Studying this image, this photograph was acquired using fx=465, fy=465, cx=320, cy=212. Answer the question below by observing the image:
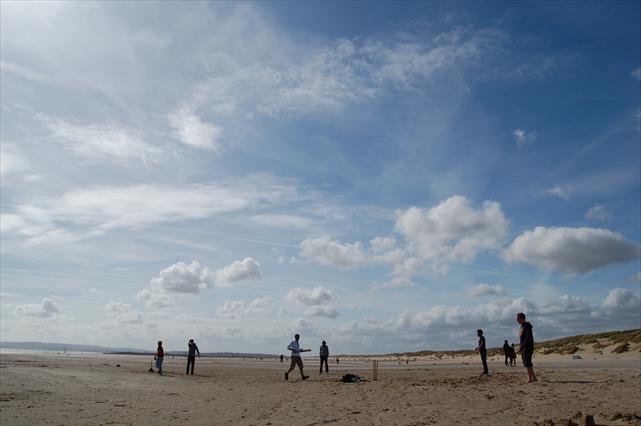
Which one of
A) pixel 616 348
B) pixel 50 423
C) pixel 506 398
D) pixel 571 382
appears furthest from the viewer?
pixel 616 348

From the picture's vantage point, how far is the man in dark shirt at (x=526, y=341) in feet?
50.5

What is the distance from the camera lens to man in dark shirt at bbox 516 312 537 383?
50.5 ft

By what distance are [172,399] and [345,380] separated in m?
7.77

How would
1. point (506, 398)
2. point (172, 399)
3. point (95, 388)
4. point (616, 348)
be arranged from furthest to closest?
1. point (616, 348)
2. point (95, 388)
3. point (172, 399)
4. point (506, 398)

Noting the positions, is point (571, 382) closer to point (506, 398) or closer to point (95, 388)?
point (506, 398)

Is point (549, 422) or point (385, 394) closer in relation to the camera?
point (549, 422)

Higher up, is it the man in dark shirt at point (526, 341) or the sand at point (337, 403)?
the man in dark shirt at point (526, 341)

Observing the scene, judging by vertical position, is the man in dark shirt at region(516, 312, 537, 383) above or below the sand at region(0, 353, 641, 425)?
above

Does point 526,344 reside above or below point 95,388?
above

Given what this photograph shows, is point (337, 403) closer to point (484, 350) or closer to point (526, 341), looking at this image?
point (526, 341)

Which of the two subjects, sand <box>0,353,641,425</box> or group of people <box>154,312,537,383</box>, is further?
group of people <box>154,312,537,383</box>

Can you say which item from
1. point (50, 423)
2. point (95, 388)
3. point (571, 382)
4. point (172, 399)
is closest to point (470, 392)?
point (571, 382)

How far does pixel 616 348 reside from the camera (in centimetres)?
3719

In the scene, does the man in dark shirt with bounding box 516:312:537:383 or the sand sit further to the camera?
the man in dark shirt with bounding box 516:312:537:383
